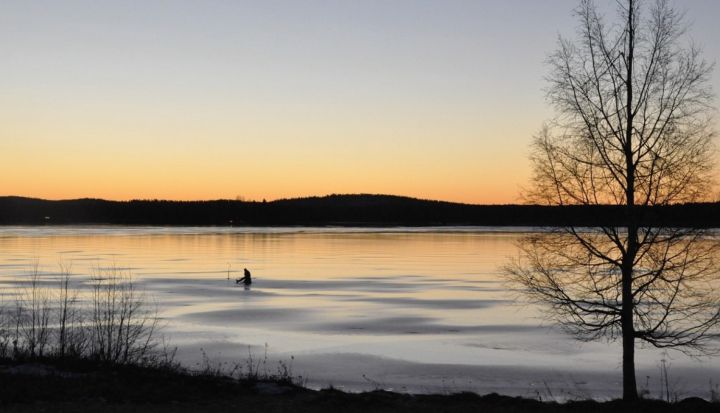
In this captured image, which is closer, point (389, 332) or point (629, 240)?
point (629, 240)

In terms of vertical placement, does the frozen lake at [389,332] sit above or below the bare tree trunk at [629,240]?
below

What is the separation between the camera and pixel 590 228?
51.7ft

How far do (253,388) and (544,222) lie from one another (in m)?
6.92

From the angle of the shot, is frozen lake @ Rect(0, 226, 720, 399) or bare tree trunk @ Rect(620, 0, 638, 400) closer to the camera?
bare tree trunk @ Rect(620, 0, 638, 400)

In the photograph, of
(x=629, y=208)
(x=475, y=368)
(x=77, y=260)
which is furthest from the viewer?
(x=77, y=260)

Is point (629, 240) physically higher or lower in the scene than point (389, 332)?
higher

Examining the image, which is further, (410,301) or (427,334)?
(410,301)

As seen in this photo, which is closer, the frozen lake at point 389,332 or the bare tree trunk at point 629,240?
the bare tree trunk at point 629,240

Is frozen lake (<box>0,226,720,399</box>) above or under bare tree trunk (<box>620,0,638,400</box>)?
under

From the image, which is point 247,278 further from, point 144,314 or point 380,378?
point 380,378

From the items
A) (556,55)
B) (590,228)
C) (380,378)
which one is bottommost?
(380,378)

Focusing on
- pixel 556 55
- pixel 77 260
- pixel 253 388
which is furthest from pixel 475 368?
pixel 77 260

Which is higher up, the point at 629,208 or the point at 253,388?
the point at 629,208

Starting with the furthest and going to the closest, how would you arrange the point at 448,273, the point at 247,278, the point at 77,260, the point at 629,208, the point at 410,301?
the point at 77,260 < the point at 448,273 < the point at 247,278 < the point at 410,301 < the point at 629,208
